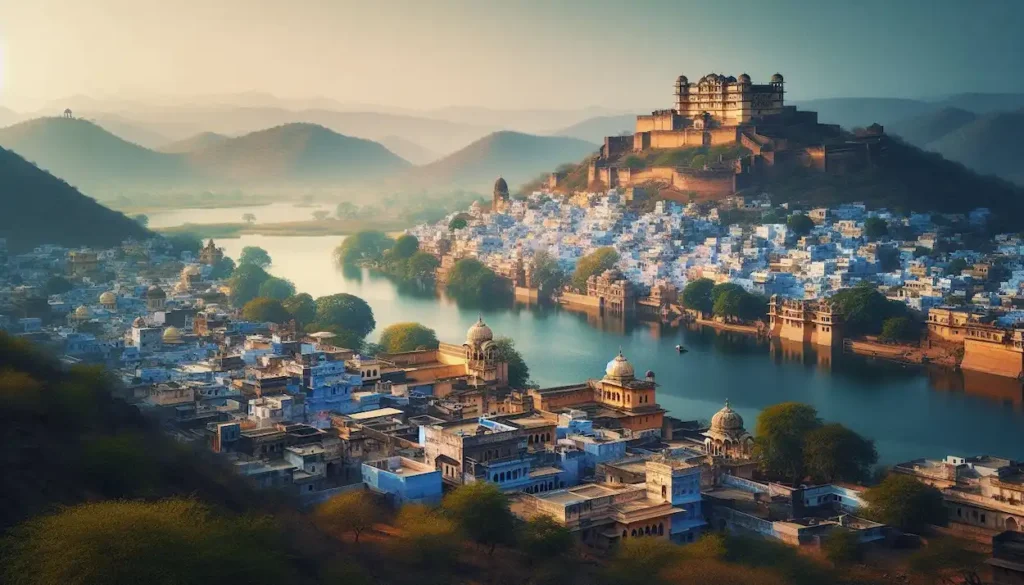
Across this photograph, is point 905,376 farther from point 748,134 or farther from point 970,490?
point 748,134

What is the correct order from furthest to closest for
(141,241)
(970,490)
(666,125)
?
(666,125) < (141,241) < (970,490)

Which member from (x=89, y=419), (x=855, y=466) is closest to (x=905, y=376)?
Answer: (x=855, y=466)

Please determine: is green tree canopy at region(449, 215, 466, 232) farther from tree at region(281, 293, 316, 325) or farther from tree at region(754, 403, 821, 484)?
tree at region(754, 403, 821, 484)

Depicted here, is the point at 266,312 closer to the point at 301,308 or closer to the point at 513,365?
the point at 301,308

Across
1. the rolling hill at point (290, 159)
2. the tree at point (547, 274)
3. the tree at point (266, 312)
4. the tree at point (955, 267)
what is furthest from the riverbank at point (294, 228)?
the rolling hill at point (290, 159)

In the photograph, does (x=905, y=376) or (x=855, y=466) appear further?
(x=905, y=376)

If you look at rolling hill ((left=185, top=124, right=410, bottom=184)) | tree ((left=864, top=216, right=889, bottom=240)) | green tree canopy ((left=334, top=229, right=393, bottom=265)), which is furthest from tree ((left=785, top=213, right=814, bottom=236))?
rolling hill ((left=185, top=124, right=410, bottom=184))
